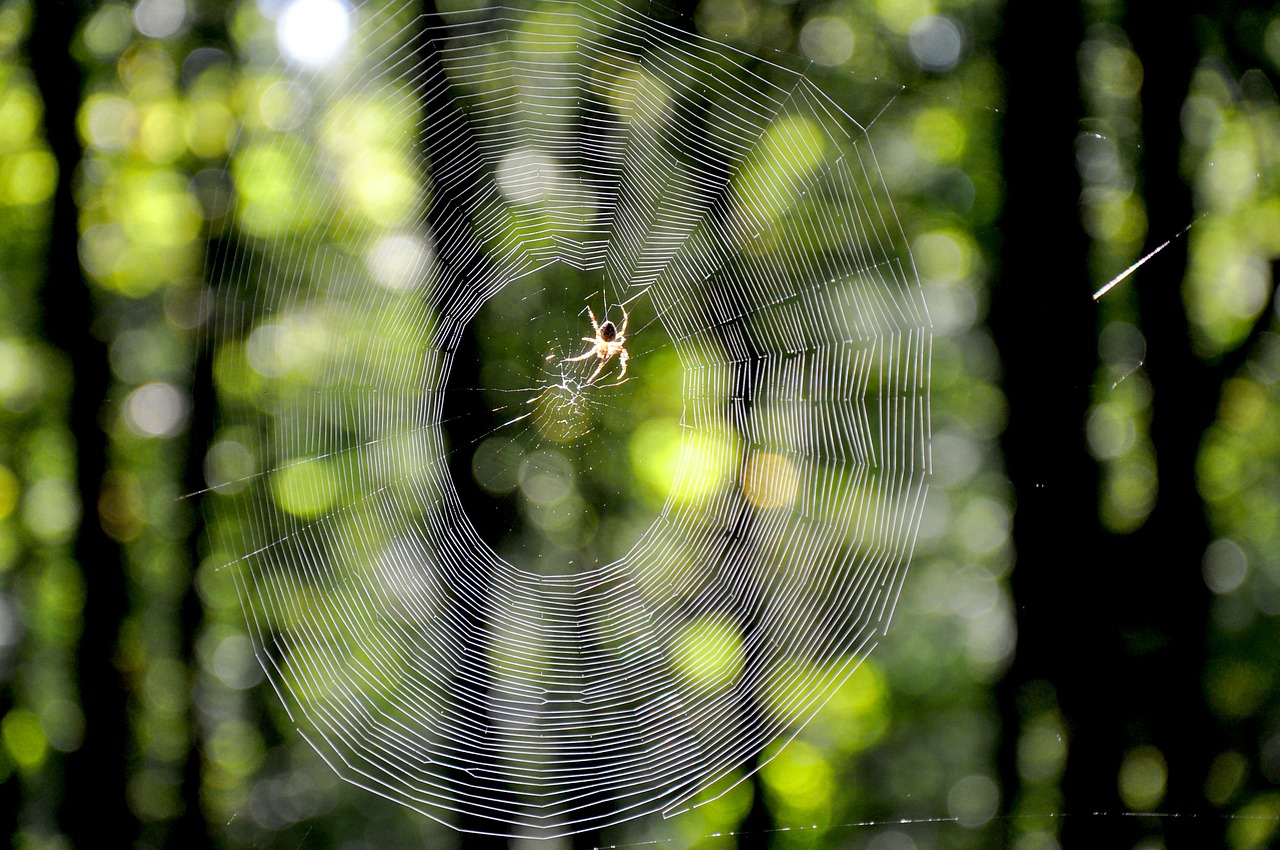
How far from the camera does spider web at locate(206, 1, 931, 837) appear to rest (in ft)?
17.3

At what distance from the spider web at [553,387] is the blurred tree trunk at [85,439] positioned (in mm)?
886

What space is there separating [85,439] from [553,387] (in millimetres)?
3588

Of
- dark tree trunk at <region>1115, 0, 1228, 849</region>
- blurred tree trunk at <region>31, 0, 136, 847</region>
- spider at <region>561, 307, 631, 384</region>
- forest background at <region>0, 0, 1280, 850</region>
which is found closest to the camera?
dark tree trunk at <region>1115, 0, 1228, 849</region>

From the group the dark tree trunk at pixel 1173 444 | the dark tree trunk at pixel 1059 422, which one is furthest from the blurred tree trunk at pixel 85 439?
the dark tree trunk at pixel 1173 444

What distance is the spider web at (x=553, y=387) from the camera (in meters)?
5.28

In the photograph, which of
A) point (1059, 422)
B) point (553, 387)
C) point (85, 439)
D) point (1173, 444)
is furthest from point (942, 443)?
point (85, 439)

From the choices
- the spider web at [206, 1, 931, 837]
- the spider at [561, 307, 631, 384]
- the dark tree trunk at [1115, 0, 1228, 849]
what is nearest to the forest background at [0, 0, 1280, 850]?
the dark tree trunk at [1115, 0, 1228, 849]

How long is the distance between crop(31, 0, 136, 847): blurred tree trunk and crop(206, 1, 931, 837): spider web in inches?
34.9

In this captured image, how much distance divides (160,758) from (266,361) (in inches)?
172

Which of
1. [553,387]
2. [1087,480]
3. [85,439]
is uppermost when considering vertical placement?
[553,387]

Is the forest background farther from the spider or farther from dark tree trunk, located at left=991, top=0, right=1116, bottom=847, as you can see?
the spider

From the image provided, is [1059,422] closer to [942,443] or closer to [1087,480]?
[1087,480]

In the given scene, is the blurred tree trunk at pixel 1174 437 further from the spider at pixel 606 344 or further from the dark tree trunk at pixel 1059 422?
the spider at pixel 606 344

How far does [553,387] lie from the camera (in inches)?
217
